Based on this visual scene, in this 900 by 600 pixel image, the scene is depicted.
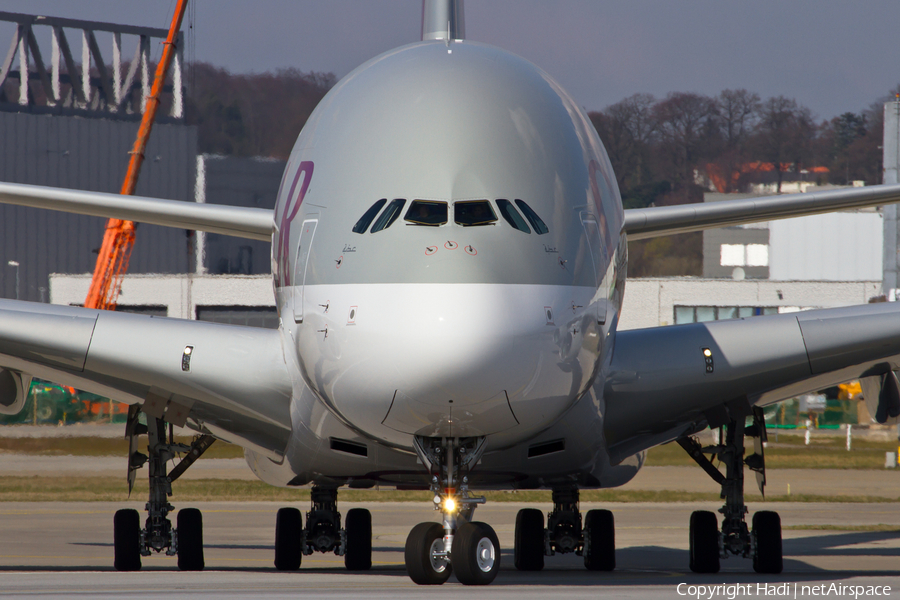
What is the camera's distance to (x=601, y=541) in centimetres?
1320

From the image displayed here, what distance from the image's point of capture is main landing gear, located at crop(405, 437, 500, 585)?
861 centimetres

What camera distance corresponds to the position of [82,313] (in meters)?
11.3

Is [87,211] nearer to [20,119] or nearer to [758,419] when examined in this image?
[758,419]

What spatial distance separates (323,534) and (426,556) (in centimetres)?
457

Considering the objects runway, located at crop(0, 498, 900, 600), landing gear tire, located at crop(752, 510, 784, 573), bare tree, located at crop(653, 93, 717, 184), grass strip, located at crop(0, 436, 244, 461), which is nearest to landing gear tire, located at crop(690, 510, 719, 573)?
runway, located at crop(0, 498, 900, 600)

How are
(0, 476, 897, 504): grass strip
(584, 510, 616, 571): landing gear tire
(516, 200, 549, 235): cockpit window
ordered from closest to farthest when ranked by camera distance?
(516, 200, 549, 235): cockpit window < (584, 510, 616, 571): landing gear tire < (0, 476, 897, 504): grass strip

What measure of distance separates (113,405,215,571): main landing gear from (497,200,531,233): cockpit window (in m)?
5.17

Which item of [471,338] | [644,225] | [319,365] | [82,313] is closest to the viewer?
[471,338]

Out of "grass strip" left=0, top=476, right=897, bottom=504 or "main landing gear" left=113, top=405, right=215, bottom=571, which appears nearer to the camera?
"main landing gear" left=113, top=405, right=215, bottom=571

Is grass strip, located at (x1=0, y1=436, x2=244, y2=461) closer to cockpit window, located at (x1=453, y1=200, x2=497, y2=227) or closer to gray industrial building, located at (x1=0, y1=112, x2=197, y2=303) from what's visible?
cockpit window, located at (x1=453, y1=200, x2=497, y2=227)

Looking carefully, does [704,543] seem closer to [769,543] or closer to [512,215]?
[769,543]

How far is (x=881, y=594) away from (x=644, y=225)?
4.55 meters

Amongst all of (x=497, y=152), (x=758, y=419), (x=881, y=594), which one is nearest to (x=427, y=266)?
(x=497, y=152)

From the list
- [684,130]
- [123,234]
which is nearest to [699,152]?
[684,130]
